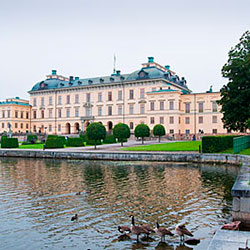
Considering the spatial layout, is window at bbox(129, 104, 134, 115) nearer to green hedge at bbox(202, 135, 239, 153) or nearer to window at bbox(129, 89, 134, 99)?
window at bbox(129, 89, 134, 99)

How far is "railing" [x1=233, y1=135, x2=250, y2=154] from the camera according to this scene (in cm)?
2222

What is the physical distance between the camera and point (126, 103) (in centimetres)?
5753

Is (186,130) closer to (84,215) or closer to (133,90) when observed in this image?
(133,90)

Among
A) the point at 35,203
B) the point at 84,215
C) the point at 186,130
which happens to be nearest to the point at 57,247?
the point at 84,215

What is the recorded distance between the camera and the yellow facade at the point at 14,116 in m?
65.1

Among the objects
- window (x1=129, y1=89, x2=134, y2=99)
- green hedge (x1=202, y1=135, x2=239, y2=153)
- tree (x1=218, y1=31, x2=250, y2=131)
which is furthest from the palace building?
green hedge (x1=202, y1=135, x2=239, y2=153)

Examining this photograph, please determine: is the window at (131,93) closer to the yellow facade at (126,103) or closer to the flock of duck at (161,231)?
the yellow facade at (126,103)

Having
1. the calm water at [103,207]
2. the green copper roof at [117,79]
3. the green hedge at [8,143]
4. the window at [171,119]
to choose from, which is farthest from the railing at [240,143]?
the green copper roof at [117,79]

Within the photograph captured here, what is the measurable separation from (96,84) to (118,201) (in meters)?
50.9

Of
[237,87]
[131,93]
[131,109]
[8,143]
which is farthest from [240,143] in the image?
[131,93]

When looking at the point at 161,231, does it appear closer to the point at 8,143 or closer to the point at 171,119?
the point at 8,143

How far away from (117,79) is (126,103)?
5.34 meters

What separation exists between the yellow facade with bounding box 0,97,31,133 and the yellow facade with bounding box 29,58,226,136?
1669 mm

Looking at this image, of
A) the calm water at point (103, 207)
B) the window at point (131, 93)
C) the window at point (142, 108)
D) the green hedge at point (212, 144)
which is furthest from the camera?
the window at point (131, 93)
